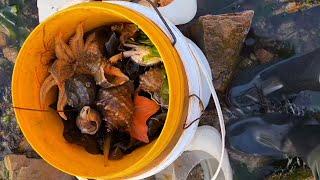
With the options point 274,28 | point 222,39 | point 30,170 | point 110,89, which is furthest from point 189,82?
point 30,170

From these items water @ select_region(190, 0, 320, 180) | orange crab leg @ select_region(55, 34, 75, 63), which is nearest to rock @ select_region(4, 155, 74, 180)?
orange crab leg @ select_region(55, 34, 75, 63)

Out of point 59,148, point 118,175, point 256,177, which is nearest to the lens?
point 118,175

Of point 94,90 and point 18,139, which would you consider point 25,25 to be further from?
point 94,90

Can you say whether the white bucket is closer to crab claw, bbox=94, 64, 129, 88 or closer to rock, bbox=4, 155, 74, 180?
crab claw, bbox=94, 64, 129, 88

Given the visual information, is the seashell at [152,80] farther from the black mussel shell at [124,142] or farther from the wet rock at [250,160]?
the wet rock at [250,160]

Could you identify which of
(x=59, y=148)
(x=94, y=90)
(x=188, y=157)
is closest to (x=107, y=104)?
(x=94, y=90)

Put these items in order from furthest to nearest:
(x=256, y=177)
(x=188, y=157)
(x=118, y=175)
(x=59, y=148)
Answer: (x=256, y=177) → (x=188, y=157) → (x=59, y=148) → (x=118, y=175)
